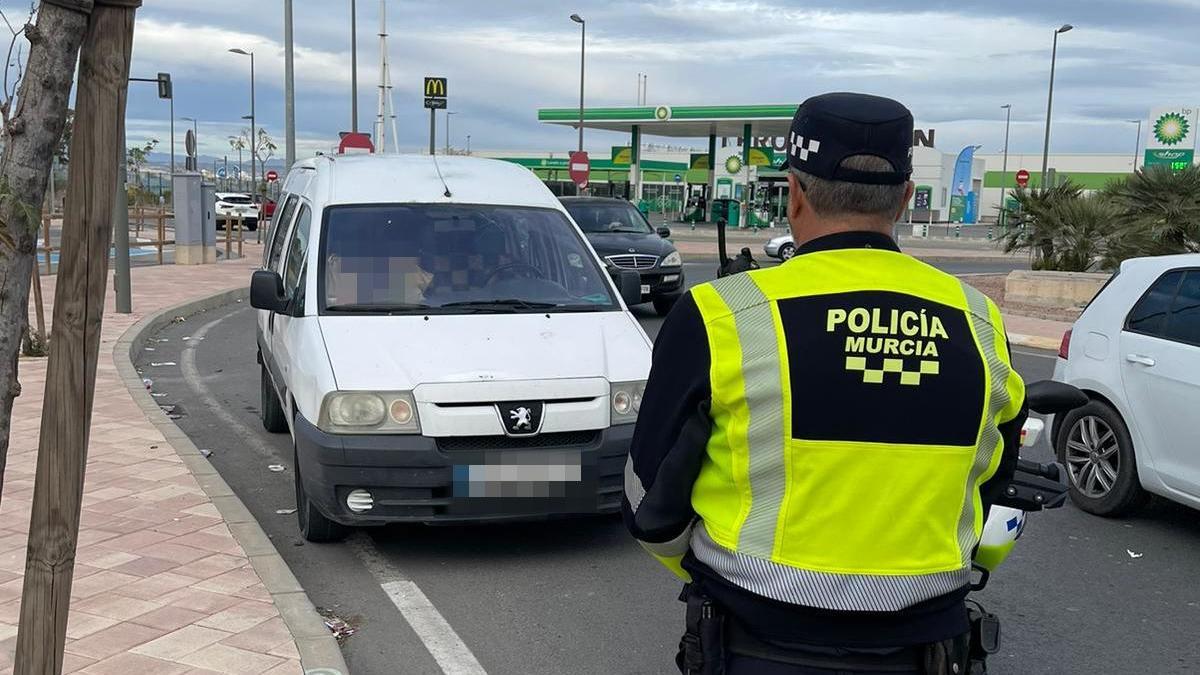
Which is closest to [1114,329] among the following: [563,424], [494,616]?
[563,424]

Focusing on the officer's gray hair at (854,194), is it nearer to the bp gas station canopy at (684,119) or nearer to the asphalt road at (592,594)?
the asphalt road at (592,594)

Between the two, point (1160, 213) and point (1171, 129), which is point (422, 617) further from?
point (1171, 129)

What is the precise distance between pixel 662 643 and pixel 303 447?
6.40ft

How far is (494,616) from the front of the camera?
15.8 ft

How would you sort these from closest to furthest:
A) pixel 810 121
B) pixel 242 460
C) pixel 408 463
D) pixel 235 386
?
pixel 810 121
pixel 408 463
pixel 242 460
pixel 235 386

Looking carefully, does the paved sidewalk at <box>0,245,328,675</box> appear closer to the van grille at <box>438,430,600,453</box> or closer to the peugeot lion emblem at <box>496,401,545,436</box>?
the van grille at <box>438,430,600,453</box>

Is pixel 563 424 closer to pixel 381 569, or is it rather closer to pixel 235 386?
pixel 381 569

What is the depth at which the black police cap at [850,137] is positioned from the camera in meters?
2.00

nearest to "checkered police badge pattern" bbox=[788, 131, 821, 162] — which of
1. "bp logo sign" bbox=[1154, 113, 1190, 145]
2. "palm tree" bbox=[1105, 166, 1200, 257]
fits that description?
"palm tree" bbox=[1105, 166, 1200, 257]

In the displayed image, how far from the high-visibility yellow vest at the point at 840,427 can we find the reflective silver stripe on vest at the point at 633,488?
0.18 metres

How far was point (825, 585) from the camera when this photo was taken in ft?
6.30

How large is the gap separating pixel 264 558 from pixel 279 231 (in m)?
3.66

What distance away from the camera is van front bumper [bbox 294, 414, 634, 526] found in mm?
5070

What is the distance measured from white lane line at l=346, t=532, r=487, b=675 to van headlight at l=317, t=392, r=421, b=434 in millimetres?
729
